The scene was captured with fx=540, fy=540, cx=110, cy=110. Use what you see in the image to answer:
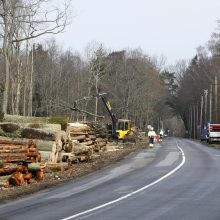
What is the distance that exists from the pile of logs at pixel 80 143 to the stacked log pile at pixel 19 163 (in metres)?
4.09

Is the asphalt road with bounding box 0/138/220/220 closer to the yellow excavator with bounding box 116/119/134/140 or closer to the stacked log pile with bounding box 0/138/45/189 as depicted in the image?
the stacked log pile with bounding box 0/138/45/189

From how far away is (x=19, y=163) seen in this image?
19.0m

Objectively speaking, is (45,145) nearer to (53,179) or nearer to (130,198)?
(53,179)

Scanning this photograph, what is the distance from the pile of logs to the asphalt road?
3941 mm

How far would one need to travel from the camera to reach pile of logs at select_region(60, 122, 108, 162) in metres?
25.9

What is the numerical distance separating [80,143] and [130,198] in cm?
1571

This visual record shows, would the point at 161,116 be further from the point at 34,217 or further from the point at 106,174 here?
the point at 34,217

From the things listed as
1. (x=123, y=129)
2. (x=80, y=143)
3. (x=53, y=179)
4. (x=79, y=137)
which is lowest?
(x=53, y=179)

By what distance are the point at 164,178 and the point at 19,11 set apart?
2721 cm

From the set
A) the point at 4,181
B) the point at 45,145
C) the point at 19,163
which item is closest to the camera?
the point at 4,181

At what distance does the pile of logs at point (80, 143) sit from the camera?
84.9 ft

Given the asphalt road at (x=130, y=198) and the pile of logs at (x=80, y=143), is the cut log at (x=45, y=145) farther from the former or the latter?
the asphalt road at (x=130, y=198)

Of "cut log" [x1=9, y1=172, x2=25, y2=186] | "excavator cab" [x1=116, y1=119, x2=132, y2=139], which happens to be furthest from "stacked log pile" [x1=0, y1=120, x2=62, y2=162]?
"excavator cab" [x1=116, y1=119, x2=132, y2=139]

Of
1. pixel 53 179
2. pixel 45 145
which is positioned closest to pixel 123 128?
pixel 45 145
